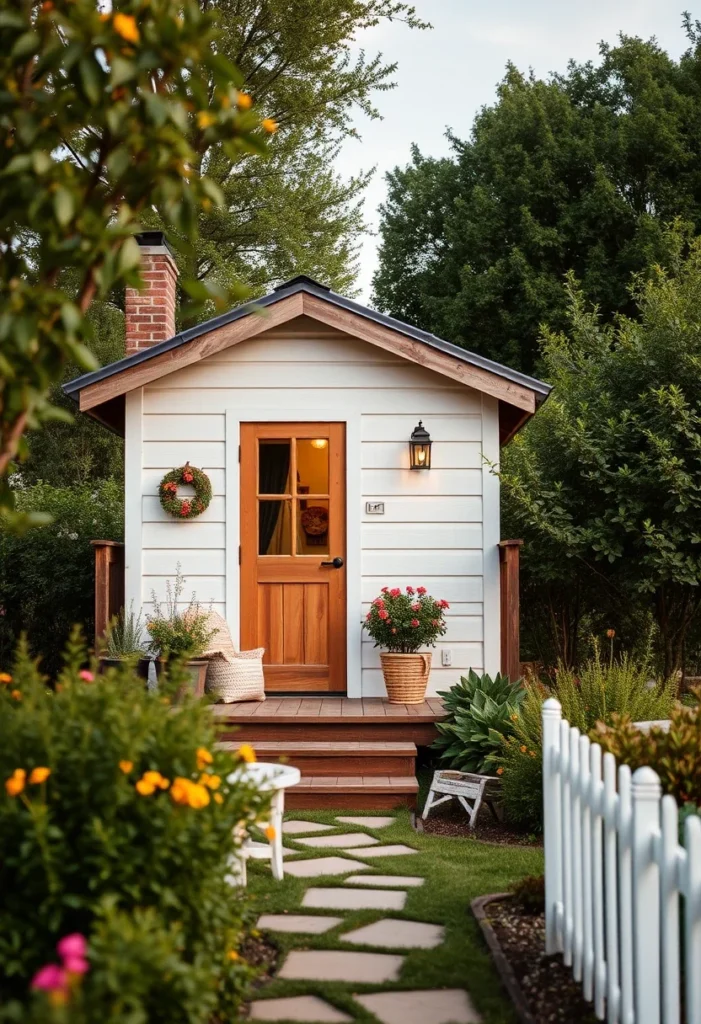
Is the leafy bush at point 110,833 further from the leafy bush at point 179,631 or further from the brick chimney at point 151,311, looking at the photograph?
the brick chimney at point 151,311

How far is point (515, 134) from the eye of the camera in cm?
1975

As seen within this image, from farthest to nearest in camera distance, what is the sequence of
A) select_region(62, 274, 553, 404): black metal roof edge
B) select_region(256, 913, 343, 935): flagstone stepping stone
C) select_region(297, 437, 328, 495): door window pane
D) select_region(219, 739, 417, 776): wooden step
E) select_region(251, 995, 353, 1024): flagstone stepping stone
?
1. select_region(297, 437, 328, 495): door window pane
2. select_region(62, 274, 553, 404): black metal roof edge
3. select_region(219, 739, 417, 776): wooden step
4. select_region(256, 913, 343, 935): flagstone stepping stone
5. select_region(251, 995, 353, 1024): flagstone stepping stone

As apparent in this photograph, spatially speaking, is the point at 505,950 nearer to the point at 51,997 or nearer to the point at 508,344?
the point at 51,997

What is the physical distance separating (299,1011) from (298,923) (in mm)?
950

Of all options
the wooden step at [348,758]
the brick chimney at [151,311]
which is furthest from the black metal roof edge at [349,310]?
the wooden step at [348,758]

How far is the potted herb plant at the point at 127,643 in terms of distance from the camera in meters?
7.52

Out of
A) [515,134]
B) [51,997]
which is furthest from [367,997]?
[515,134]

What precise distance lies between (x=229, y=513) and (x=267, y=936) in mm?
4400

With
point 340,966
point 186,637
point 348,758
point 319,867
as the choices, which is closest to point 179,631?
point 186,637

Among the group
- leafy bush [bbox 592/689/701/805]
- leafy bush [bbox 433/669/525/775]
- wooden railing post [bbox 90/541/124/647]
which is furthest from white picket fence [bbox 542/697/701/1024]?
wooden railing post [bbox 90/541/124/647]

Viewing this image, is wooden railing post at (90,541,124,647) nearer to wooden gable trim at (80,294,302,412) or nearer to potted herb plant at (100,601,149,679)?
potted herb plant at (100,601,149,679)

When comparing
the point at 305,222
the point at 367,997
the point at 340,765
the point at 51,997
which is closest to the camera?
the point at 51,997

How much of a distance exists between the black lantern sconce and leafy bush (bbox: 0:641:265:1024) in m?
5.17

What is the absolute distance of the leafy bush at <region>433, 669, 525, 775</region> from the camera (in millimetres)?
6691
